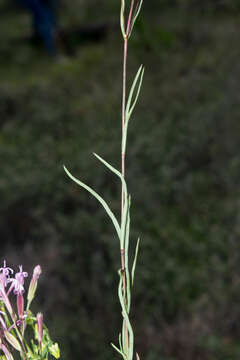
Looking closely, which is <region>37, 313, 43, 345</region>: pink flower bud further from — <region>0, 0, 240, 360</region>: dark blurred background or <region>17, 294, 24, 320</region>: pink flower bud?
<region>0, 0, 240, 360</region>: dark blurred background

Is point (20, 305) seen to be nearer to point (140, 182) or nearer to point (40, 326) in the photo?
point (40, 326)

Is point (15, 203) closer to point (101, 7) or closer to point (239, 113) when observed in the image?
point (239, 113)

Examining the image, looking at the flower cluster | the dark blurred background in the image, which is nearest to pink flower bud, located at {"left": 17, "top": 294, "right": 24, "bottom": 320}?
the flower cluster

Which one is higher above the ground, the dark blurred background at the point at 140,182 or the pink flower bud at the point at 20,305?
the pink flower bud at the point at 20,305

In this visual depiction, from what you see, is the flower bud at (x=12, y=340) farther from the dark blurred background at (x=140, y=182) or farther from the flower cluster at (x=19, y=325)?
the dark blurred background at (x=140, y=182)

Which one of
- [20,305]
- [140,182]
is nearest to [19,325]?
[20,305]

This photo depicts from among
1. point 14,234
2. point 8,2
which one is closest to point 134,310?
point 14,234

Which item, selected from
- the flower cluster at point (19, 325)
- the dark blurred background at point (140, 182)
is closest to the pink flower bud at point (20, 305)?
the flower cluster at point (19, 325)

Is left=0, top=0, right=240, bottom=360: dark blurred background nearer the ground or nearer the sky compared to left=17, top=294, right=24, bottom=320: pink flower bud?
nearer the ground

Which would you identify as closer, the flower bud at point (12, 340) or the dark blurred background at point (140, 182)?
the flower bud at point (12, 340)
